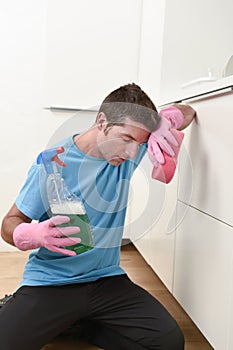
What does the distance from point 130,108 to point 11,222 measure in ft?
1.20

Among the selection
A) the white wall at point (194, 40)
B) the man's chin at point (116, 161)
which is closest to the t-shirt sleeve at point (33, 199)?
the man's chin at point (116, 161)

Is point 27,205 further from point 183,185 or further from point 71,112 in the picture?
point 71,112

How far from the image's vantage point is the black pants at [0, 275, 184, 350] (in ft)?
3.28

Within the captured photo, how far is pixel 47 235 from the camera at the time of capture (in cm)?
90

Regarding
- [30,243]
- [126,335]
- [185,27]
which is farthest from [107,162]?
[185,27]

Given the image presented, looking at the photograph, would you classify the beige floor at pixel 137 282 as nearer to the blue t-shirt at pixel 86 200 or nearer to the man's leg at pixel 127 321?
the man's leg at pixel 127 321

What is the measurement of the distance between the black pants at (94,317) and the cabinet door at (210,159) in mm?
285

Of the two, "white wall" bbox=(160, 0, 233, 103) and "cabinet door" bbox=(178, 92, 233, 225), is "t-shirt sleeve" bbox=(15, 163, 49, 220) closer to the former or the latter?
"cabinet door" bbox=(178, 92, 233, 225)

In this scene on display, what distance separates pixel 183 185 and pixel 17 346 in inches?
22.8

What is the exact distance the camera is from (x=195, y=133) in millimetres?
1147

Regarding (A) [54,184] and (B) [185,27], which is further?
(B) [185,27]

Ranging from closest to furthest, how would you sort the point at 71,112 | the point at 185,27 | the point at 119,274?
the point at 119,274 < the point at 185,27 < the point at 71,112

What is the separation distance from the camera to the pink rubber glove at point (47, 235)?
89 centimetres

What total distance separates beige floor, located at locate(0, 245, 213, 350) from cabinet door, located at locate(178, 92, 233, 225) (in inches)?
14.1
